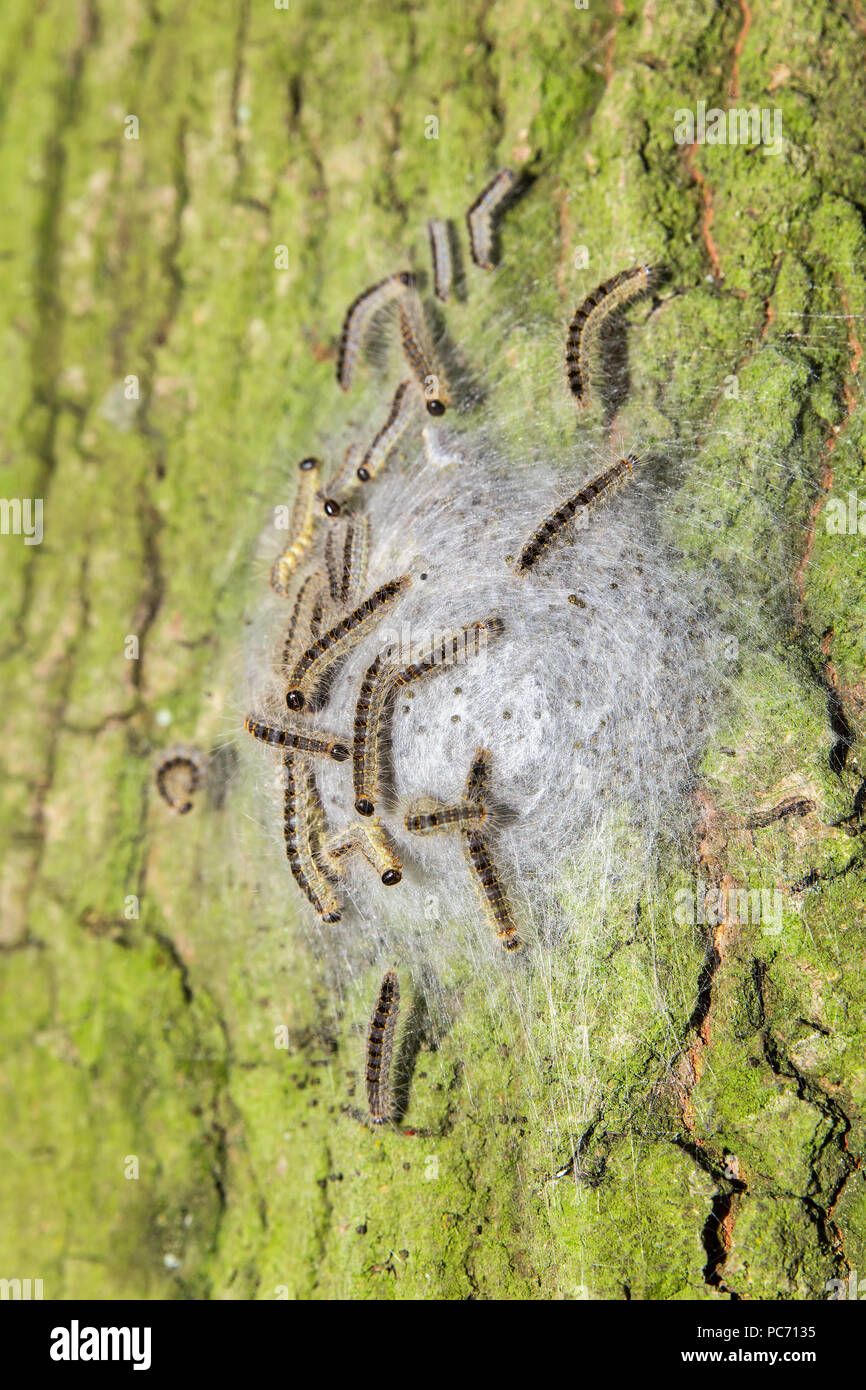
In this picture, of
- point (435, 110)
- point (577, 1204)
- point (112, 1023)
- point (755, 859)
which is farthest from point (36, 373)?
point (577, 1204)

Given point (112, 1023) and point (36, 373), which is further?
point (36, 373)

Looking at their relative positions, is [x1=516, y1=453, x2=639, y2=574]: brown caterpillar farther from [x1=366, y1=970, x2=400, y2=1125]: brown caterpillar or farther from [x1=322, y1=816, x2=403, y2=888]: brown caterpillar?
[x1=366, y1=970, x2=400, y2=1125]: brown caterpillar

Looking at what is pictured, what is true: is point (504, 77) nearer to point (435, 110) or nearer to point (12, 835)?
point (435, 110)

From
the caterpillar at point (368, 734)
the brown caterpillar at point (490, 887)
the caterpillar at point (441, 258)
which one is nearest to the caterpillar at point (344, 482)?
the caterpillar at point (441, 258)

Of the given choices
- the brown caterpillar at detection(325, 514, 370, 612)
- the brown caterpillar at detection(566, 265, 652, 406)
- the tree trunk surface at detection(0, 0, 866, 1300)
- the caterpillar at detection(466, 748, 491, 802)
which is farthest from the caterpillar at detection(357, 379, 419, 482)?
the caterpillar at detection(466, 748, 491, 802)

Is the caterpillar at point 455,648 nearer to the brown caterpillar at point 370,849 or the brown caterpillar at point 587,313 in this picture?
the brown caterpillar at point 370,849

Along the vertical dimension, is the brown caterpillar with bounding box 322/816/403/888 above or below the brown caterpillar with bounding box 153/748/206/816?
below

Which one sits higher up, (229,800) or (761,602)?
(761,602)
